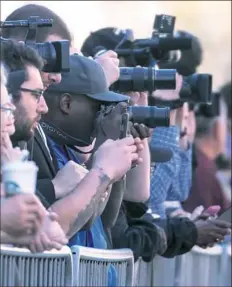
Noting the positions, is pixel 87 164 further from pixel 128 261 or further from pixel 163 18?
pixel 163 18

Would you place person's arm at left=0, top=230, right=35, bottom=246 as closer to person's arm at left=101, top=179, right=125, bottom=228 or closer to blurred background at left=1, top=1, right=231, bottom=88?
person's arm at left=101, top=179, right=125, bottom=228

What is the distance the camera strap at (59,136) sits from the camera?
491cm

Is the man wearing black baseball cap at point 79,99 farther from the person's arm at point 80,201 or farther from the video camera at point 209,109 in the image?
the video camera at point 209,109

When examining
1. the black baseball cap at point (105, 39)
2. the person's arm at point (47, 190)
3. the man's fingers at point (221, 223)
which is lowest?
the man's fingers at point (221, 223)

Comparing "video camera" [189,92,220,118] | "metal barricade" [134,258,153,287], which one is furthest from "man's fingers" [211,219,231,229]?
"video camera" [189,92,220,118]

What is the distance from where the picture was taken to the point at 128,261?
15.8 ft

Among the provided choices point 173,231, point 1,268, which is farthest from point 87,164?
point 173,231

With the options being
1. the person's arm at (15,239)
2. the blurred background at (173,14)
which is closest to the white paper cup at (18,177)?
the person's arm at (15,239)

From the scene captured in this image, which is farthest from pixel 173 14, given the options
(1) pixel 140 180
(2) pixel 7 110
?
(2) pixel 7 110

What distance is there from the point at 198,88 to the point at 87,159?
2017 mm

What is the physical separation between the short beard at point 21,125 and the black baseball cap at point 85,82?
3.33ft

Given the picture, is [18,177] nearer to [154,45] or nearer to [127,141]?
[127,141]

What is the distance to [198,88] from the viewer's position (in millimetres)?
6902

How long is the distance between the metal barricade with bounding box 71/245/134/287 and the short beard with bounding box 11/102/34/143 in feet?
1.91
